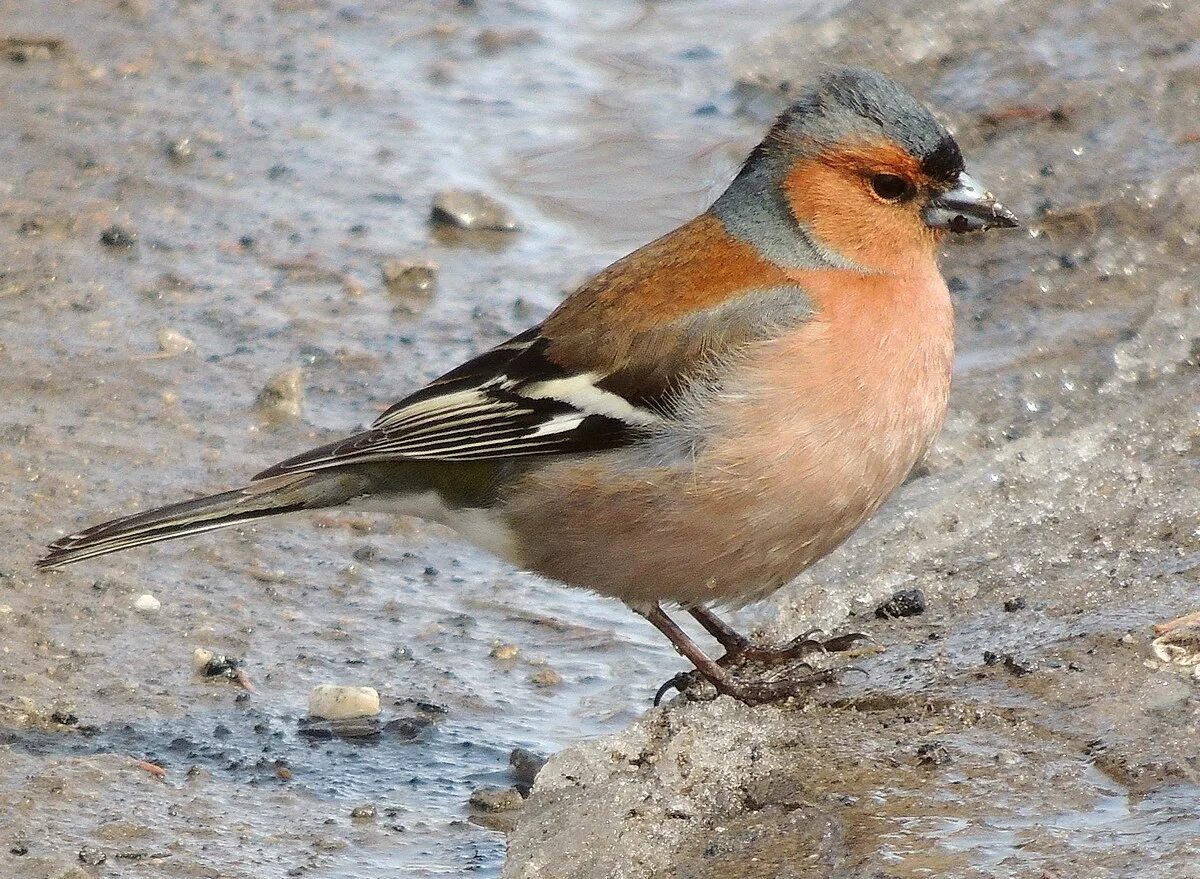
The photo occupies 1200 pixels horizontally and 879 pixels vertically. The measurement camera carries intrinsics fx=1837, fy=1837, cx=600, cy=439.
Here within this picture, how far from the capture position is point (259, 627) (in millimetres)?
6164

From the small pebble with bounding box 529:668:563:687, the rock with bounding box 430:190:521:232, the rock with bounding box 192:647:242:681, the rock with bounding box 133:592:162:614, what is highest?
the rock with bounding box 430:190:521:232

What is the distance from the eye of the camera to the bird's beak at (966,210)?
5.50m

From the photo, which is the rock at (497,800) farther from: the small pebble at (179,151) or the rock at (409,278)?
the small pebble at (179,151)

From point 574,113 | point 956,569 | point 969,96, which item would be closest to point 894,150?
point 956,569

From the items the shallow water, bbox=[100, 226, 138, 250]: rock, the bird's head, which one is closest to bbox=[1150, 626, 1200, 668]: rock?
the bird's head

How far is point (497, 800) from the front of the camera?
5.39 meters

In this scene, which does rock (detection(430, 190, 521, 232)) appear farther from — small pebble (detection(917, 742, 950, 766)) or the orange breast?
small pebble (detection(917, 742, 950, 766))

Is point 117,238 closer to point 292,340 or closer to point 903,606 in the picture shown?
point 292,340

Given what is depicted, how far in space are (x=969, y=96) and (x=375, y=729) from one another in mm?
5254

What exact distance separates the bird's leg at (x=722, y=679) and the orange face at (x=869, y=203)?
1.22 m

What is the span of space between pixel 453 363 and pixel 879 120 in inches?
114

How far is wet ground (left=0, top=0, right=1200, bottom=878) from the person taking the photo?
4656 mm

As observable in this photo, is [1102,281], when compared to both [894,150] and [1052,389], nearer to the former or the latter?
[1052,389]

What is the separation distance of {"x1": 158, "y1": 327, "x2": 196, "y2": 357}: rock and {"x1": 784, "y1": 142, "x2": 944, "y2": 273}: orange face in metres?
3.21
